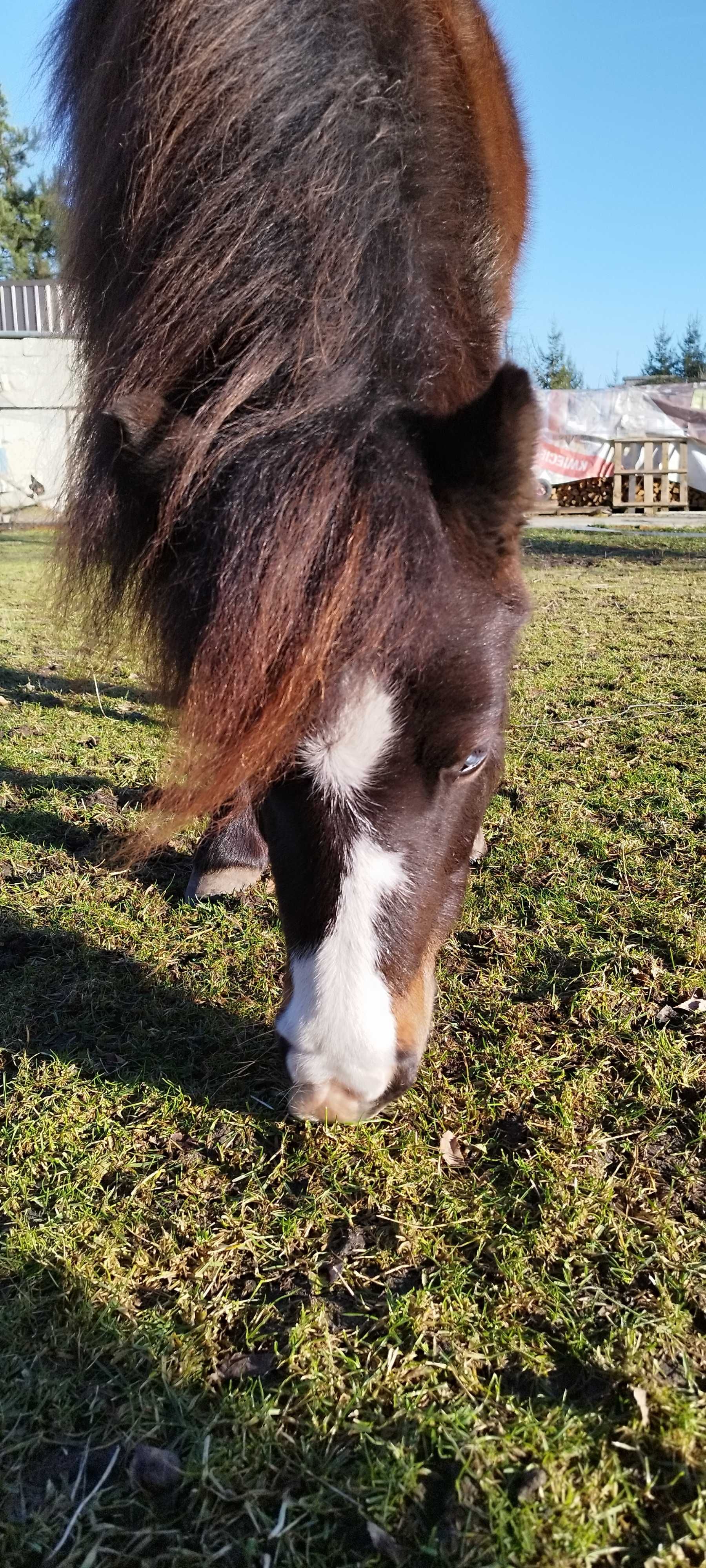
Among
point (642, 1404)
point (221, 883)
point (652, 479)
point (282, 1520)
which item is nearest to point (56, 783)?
point (221, 883)

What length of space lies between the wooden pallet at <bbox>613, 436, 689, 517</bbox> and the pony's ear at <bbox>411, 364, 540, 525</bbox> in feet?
66.0

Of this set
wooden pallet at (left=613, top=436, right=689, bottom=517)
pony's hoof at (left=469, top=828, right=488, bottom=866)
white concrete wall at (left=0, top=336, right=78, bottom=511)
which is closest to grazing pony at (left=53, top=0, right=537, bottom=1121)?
pony's hoof at (left=469, top=828, right=488, bottom=866)

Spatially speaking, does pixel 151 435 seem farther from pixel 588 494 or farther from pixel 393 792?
pixel 588 494

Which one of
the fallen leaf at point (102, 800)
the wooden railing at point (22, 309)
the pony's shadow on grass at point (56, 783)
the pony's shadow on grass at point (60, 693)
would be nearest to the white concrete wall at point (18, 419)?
the wooden railing at point (22, 309)

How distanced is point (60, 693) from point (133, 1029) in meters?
3.65

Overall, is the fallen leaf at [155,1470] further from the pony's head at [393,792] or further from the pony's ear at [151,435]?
the pony's ear at [151,435]

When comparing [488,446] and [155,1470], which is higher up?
[488,446]

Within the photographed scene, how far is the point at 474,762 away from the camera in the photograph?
1904 millimetres

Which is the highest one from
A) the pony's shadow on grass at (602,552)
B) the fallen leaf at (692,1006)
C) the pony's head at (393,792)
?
the pony's shadow on grass at (602,552)

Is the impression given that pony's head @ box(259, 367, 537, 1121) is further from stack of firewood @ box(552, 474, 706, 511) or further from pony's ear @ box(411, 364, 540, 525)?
stack of firewood @ box(552, 474, 706, 511)

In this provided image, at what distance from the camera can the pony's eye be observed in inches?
73.9

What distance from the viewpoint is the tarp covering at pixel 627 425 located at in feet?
66.7

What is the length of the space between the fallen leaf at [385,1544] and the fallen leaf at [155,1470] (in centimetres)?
29

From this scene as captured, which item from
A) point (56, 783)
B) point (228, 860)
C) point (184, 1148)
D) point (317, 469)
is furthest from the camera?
point (56, 783)
